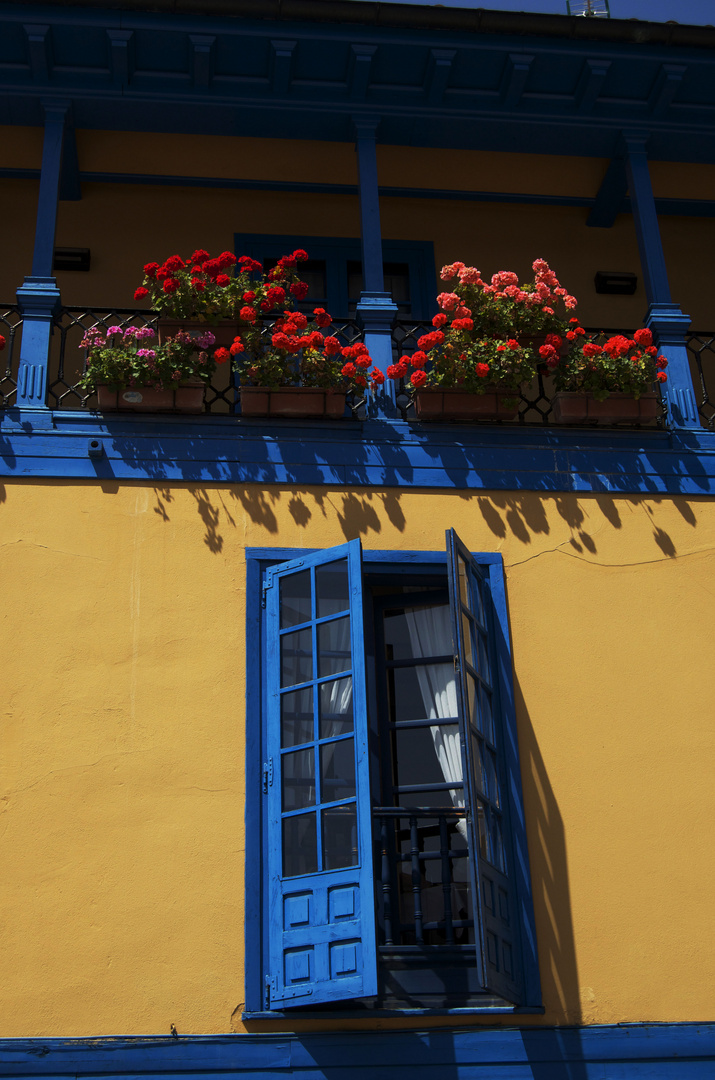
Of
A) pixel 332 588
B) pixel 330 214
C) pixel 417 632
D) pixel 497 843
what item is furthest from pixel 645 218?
pixel 497 843

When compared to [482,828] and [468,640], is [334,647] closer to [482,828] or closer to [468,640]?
[468,640]

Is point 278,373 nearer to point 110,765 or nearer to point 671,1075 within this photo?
point 110,765

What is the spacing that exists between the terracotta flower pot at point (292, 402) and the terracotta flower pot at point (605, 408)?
52.6 inches

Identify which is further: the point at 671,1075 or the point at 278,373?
the point at 278,373

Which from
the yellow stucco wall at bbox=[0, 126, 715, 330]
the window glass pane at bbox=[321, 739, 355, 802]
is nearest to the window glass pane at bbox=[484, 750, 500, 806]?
the window glass pane at bbox=[321, 739, 355, 802]

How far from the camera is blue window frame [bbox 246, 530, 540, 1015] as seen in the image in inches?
225

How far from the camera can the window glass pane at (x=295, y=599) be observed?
6.55m

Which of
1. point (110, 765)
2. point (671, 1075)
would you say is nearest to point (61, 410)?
point (110, 765)

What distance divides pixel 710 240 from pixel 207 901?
6462 mm

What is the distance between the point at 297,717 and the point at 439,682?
1084mm

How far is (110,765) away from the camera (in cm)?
623

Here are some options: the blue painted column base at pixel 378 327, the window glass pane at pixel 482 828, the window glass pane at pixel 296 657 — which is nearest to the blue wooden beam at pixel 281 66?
the blue painted column base at pixel 378 327

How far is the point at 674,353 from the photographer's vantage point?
7.78m

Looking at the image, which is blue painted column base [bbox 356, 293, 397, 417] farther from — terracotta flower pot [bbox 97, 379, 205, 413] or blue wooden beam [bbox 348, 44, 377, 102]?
blue wooden beam [bbox 348, 44, 377, 102]
